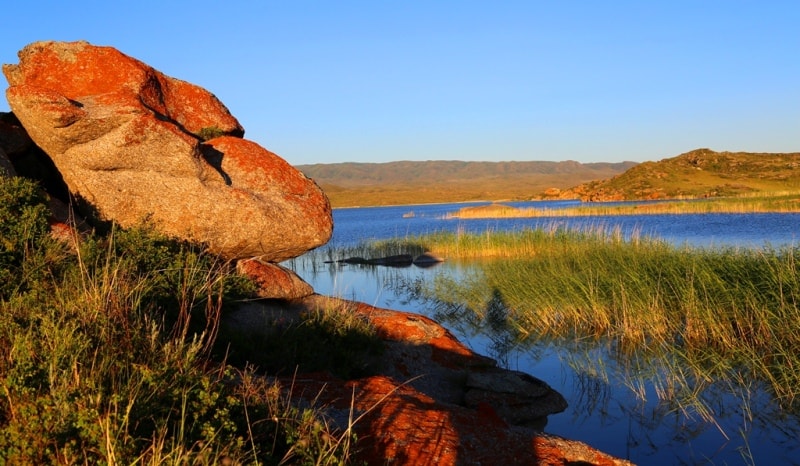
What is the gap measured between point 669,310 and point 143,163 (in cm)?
938

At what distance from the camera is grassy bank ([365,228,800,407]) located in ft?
31.4

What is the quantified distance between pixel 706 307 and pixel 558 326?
2.88 meters

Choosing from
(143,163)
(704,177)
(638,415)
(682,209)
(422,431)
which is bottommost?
(638,415)

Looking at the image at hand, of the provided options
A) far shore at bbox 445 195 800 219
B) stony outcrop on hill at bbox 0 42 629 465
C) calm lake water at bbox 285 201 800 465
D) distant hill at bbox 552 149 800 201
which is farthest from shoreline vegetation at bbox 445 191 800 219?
stony outcrop on hill at bbox 0 42 629 465

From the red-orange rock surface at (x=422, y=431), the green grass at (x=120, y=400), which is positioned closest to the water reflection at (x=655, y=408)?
the red-orange rock surface at (x=422, y=431)

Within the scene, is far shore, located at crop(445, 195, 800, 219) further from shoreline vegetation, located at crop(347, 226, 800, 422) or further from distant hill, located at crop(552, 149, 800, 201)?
shoreline vegetation, located at crop(347, 226, 800, 422)

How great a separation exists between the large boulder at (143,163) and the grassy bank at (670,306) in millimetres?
5217

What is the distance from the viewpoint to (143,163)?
10320 millimetres

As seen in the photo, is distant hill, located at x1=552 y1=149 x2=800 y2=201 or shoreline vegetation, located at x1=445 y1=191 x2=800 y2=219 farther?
distant hill, located at x1=552 y1=149 x2=800 y2=201

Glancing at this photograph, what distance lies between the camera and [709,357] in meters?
9.80

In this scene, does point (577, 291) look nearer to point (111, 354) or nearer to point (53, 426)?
point (111, 354)

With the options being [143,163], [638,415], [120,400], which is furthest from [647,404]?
[143,163]

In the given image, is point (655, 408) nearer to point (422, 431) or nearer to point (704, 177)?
point (422, 431)

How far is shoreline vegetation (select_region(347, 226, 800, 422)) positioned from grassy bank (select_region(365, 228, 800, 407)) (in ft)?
0.07
